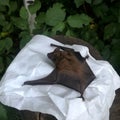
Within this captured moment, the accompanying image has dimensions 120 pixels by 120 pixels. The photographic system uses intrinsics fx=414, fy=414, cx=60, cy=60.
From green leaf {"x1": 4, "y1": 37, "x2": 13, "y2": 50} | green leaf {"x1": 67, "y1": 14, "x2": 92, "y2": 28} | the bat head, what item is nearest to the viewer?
the bat head

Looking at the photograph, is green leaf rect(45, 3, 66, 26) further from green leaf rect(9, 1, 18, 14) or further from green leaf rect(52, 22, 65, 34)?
green leaf rect(9, 1, 18, 14)

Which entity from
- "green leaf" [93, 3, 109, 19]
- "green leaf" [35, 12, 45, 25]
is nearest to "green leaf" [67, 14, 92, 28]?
"green leaf" [35, 12, 45, 25]

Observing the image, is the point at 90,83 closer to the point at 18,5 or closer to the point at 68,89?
the point at 68,89

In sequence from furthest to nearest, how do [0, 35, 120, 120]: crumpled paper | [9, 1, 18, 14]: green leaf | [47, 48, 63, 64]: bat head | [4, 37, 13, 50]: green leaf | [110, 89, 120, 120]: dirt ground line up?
→ [9, 1, 18, 14]: green leaf → [4, 37, 13, 50]: green leaf → [110, 89, 120, 120]: dirt ground → [47, 48, 63, 64]: bat head → [0, 35, 120, 120]: crumpled paper

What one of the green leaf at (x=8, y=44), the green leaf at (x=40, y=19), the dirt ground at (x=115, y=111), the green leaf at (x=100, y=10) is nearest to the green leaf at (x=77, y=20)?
the green leaf at (x=40, y=19)

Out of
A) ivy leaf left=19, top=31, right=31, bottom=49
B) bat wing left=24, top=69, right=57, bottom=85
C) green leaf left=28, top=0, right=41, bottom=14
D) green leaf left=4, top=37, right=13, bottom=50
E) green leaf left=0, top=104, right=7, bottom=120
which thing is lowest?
green leaf left=0, top=104, right=7, bottom=120

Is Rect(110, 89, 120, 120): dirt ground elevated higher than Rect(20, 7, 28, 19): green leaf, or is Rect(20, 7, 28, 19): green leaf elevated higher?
Rect(20, 7, 28, 19): green leaf

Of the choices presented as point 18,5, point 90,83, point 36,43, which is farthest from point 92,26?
point 90,83

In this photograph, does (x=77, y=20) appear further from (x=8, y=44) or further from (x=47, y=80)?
(x=47, y=80)
